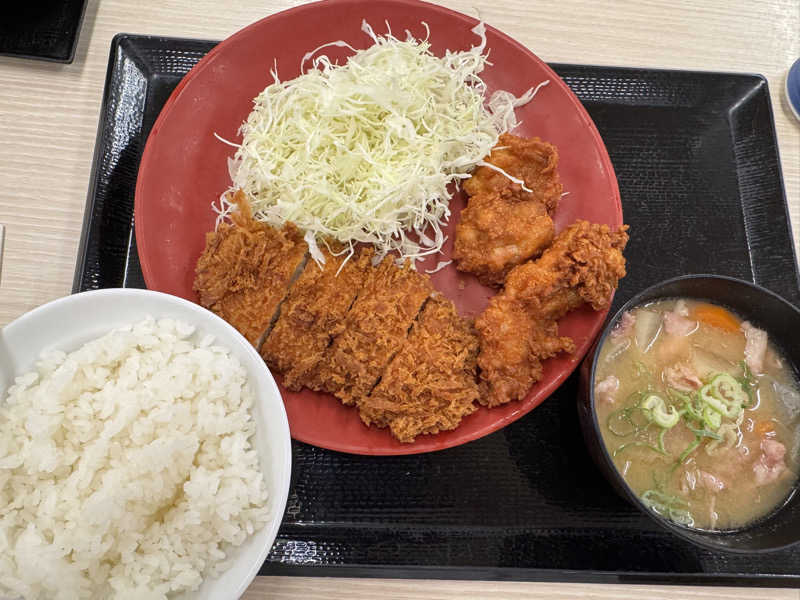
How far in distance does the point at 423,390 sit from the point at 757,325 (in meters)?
1.14

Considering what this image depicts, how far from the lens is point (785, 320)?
179cm

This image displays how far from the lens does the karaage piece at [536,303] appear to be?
1.87 metres

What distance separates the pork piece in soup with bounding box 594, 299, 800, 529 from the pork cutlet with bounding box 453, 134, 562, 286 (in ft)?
1.44

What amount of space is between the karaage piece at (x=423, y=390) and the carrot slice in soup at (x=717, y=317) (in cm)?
79

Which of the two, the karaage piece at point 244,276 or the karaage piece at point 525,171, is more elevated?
the karaage piece at point 525,171

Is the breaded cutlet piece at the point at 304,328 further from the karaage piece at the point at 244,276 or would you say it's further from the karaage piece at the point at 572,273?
the karaage piece at the point at 572,273

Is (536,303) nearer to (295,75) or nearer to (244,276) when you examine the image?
(244,276)

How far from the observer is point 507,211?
205 cm

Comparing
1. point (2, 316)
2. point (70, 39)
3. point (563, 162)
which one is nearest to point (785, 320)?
point (563, 162)

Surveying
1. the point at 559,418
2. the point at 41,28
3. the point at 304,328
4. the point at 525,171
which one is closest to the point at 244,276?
the point at 304,328

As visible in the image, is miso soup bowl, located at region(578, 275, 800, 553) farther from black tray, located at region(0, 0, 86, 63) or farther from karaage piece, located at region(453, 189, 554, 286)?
black tray, located at region(0, 0, 86, 63)

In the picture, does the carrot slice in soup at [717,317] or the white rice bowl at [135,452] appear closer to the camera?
the white rice bowl at [135,452]

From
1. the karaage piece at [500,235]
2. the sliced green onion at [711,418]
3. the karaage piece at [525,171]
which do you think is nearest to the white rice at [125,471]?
the karaage piece at [500,235]

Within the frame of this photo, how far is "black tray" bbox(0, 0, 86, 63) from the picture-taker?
2.35 metres
